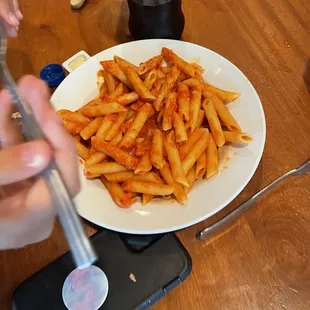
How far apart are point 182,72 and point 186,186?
28cm

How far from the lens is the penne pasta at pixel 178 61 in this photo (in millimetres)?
937

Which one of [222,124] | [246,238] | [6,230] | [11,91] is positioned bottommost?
[246,238]

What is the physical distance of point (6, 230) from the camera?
0.53m

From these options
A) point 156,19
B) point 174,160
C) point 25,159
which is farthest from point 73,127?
point 25,159

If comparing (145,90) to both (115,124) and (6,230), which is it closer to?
(115,124)

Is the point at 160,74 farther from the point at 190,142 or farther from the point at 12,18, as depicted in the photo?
the point at 12,18

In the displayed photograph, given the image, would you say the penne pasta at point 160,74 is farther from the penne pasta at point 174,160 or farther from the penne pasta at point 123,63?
the penne pasta at point 174,160

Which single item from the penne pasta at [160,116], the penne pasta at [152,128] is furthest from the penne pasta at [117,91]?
the penne pasta at [160,116]

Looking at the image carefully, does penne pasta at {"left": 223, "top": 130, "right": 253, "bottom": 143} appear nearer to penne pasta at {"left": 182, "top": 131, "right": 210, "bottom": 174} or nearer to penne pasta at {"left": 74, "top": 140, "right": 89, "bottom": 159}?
penne pasta at {"left": 182, "top": 131, "right": 210, "bottom": 174}

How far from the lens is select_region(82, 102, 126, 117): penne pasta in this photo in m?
0.89

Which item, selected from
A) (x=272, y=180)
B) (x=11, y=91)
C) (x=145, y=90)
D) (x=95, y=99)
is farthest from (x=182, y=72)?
(x=11, y=91)

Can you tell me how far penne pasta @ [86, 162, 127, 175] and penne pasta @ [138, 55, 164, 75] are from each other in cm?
24

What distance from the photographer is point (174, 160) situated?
2.68ft

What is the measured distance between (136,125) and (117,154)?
0.27 feet
